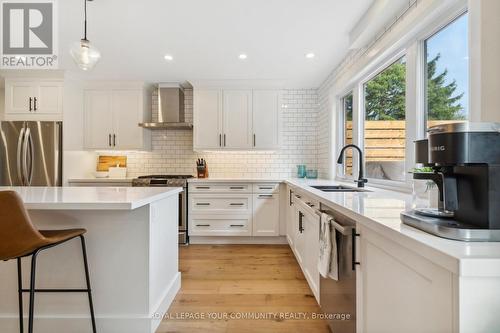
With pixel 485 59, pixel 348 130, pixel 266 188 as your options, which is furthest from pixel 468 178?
pixel 266 188

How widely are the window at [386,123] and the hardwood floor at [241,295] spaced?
1.33 m

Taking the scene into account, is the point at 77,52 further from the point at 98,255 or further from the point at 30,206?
the point at 98,255

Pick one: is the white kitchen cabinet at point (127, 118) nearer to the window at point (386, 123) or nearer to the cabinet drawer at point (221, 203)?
the cabinet drawer at point (221, 203)

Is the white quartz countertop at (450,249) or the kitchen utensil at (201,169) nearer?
the white quartz countertop at (450,249)

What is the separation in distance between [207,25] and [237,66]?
1.07 meters

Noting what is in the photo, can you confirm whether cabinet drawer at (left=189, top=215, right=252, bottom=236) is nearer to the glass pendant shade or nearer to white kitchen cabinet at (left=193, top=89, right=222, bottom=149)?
white kitchen cabinet at (left=193, top=89, right=222, bottom=149)

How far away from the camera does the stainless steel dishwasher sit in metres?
1.35

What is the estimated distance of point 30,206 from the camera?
1.49 m

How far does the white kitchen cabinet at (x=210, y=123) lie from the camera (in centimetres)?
416

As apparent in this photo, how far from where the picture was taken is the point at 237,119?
4.17 metres

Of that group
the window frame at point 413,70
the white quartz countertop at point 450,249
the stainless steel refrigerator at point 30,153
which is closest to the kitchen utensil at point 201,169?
the stainless steel refrigerator at point 30,153

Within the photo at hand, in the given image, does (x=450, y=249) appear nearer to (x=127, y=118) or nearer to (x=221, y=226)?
(x=221, y=226)

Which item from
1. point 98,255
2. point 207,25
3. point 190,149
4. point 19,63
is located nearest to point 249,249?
point 190,149
